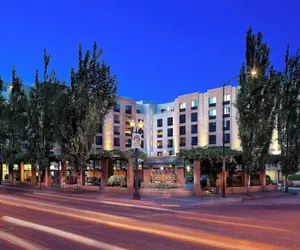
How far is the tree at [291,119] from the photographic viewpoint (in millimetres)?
35219

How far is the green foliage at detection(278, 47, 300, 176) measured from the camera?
116ft

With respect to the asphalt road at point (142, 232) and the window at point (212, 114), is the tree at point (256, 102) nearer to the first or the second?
the asphalt road at point (142, 232)

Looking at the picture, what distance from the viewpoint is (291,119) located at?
1391 inches

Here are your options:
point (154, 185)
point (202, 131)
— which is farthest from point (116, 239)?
point (202, 131)

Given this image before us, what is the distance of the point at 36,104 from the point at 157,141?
2185 inches

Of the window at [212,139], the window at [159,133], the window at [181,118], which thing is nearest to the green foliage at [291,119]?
the window at [212,139]

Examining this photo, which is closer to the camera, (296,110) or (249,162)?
(249,162)

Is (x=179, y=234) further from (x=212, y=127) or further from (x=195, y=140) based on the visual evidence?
(x=195, y=140)

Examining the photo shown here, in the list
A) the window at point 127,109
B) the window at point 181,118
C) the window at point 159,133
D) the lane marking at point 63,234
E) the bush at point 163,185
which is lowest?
the bush at point 163,185

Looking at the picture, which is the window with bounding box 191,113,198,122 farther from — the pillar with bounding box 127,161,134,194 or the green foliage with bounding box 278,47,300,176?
the pillar with bounding box 127,161,134,194

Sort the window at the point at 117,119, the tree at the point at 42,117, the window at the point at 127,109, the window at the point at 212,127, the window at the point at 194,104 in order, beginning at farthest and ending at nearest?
the window at the point at 127,109 → the window at the point at 117,119 → the window at the point at 194,104 → the window at the point at 212,127 → the tree at the point at 42,117

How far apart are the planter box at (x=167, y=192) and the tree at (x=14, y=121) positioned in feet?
60.1

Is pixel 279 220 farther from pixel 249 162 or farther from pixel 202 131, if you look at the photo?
pixel 202 131

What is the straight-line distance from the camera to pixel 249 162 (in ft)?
100
